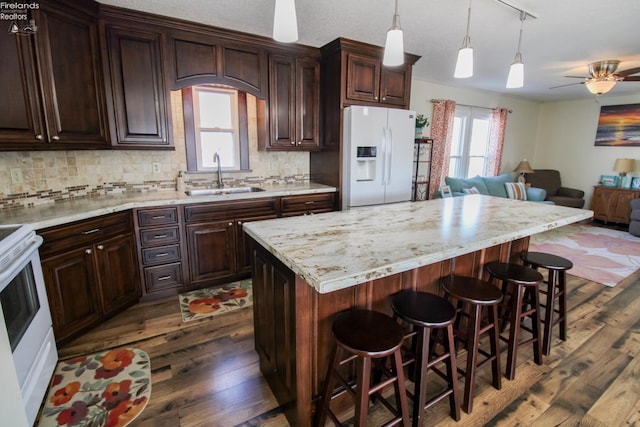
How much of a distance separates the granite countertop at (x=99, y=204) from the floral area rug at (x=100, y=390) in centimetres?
91

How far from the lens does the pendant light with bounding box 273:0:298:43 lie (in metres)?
1.30

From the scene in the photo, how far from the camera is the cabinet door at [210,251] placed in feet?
9.36

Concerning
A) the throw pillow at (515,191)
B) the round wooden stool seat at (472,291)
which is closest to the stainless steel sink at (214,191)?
the round wooden stool seat at (472,291)

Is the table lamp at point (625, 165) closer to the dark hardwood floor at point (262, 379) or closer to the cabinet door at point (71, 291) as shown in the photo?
the dark hardwood floor at point (262, 379)

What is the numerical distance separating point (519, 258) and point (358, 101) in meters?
2.15

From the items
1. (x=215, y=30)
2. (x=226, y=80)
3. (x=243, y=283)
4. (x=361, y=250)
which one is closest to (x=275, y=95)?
(x=226, y=80)

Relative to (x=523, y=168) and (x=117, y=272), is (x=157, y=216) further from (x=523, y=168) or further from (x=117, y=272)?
(x=523, y=168)

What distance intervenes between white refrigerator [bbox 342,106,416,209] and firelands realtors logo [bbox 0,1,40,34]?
247 cm

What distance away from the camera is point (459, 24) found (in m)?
2.66

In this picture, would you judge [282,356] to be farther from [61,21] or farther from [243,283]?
[61,21]

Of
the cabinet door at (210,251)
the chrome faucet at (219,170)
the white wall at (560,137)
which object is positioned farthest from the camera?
the white wall at (560,137)

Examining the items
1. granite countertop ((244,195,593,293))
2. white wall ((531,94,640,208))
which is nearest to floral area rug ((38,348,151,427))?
granite countertop ((244,195,593,293))

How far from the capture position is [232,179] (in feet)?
11.5

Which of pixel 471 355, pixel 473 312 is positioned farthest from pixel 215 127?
pixel 471 355
